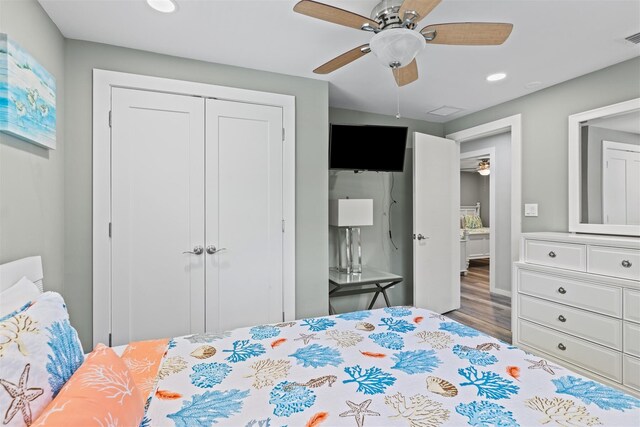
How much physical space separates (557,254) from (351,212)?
184cm

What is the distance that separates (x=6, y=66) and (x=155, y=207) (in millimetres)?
1204

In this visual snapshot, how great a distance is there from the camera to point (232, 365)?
54.9 inches

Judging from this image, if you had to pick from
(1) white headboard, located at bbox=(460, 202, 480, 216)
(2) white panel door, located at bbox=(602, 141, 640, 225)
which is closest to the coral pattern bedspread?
(2) white panel door, located at bbox=(602, 141, 640, 225)

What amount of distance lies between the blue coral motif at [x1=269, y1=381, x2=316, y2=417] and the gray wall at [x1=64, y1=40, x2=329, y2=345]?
174 cm

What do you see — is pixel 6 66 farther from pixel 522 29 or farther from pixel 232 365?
pixel 522 29

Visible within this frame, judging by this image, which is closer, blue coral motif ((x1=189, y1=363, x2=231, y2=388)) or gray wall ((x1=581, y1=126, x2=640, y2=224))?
blue coral motif ((x1=189, y1=363, x2=231, y2=388))

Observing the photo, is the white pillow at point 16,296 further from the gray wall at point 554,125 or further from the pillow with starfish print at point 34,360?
the gray wall at point 554,125

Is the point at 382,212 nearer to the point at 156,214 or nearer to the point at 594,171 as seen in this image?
the point at 594,171

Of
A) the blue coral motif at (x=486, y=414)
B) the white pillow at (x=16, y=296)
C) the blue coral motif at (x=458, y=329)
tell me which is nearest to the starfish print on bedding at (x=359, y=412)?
the blue coral motif at (x=486, y=414)

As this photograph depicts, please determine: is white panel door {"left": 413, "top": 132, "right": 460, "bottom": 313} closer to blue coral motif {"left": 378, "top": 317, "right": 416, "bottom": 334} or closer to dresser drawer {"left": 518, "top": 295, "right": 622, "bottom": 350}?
dresser drawer {"left": 518, "top": 295, "right": 622, "bottom": 350}

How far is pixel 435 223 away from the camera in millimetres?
3963

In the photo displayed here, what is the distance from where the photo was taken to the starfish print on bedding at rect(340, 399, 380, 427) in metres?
1.04

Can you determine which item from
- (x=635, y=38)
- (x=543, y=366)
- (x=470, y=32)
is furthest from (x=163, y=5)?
(x=635, y=38)

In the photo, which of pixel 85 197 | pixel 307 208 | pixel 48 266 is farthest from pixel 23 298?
pixel 307 208
